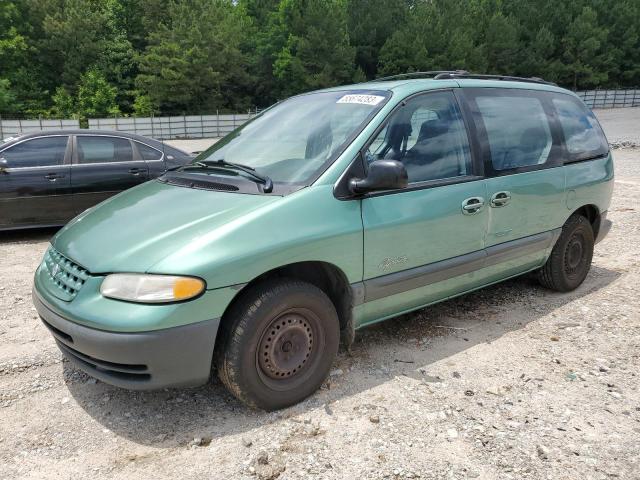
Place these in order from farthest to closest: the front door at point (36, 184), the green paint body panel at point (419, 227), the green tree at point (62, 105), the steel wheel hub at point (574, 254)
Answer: the green tree at point (62, 105) → the front door at point (36, 184) → the steel wheel hub at point (574, 254) → the green paint body panel at point (419, 227)

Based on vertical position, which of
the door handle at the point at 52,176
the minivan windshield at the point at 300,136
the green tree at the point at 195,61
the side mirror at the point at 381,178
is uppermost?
the green tree at the point at 195,61

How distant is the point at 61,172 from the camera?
A: 270 inches

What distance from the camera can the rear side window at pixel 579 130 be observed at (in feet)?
14.8

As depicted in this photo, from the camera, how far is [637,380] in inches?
130

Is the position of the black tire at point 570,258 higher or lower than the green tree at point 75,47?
lower

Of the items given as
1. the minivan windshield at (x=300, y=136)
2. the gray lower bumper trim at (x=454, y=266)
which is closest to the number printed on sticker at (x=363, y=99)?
the minivan windshield at (x=300, y=136)

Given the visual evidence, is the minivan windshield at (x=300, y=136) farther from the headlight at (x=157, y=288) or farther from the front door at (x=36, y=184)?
the front door at (x=36, y=184)

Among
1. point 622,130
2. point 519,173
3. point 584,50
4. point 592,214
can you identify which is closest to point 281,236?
point 519,173

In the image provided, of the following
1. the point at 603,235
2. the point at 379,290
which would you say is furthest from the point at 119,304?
the point at 603,235

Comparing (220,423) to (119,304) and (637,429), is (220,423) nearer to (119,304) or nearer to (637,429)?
(119,304)

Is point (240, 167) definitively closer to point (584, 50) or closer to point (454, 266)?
point (454, 266)

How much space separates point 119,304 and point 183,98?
1738 inches

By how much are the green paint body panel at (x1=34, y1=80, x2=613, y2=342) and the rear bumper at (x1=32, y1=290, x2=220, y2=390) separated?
5 centimetres

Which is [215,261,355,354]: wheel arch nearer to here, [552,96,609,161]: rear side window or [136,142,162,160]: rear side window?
[552,96,609,161]: rear side window
